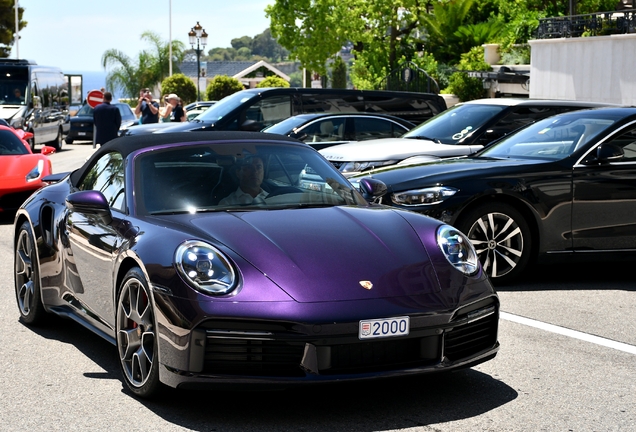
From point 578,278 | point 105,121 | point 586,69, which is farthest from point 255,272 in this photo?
point 586,69

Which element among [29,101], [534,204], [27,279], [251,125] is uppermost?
[29,101]

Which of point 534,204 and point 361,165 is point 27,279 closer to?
point 534,204

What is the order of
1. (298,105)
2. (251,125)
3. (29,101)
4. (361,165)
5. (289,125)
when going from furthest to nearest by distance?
1. (29,101)
2. (298,105)
3. (251,125)
4. (289,125)
5. (361,165)

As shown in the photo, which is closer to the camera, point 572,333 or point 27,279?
point 572,333

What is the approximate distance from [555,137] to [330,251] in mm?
4810

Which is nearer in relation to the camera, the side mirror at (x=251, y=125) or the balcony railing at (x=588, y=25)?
the side mirror at (x=251, y=125)

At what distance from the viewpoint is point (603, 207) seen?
28.9 ft

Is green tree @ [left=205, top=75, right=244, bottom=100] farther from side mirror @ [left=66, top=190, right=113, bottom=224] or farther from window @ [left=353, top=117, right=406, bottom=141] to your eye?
side mirror @ [left=66, top=190, right=113, bottom=224]

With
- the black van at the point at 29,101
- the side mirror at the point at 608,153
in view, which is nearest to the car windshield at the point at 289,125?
the side mirror at the point at 608,153

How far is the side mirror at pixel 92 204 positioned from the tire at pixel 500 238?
3707mm

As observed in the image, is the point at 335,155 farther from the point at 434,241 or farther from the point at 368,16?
the point at 368,16

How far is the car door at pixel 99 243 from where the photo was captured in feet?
18.5

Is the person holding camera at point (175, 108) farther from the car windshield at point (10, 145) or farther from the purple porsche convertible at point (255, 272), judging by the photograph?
the purple porsche convertible at point (255, 272)

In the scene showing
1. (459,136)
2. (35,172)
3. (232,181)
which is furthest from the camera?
(35,172)
